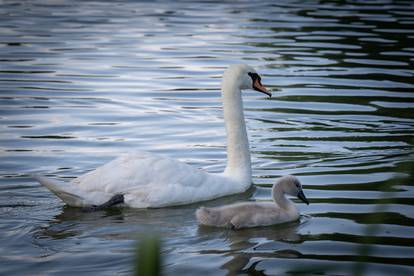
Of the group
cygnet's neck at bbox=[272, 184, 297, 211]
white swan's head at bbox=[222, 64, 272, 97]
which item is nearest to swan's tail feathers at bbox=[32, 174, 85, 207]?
cygnet's neck at bbox=[272, 184, 297, 211]

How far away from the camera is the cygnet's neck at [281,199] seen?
659cm

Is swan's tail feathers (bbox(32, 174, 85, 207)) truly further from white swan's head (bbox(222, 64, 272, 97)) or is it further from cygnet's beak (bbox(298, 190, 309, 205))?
white swan's head (bbox(222, 64, 272, 97))

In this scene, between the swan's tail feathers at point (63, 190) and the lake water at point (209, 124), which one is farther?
the swan's tail feathers at point (63, 190)

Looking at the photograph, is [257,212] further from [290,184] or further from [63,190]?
[63,190]

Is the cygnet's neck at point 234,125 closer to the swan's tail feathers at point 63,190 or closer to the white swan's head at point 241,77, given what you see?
the white swan's head at point 241,77

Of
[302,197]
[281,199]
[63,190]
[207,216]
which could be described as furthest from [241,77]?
[63,190]

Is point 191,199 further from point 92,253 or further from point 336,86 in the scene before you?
point 336,86

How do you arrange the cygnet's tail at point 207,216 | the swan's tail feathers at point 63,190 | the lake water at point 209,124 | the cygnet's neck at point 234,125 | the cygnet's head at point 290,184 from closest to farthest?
the lake water at point 209,124, the cygnet's tail at point 207,216, the swan's tail feathers at point 63,190, the cygnet's head at point 290,184, the cygnet's neck at point 234,125

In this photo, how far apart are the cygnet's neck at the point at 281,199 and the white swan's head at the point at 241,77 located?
67.2 inches

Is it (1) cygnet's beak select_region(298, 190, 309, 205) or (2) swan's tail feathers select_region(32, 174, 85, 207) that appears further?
(1) cygnet's beak select_region(298, 190, 309, 205)

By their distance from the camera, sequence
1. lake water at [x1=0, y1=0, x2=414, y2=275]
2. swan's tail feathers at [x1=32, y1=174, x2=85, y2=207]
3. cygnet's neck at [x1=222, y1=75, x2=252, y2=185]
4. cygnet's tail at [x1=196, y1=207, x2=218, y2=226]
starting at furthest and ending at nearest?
cygnet's neck at [x1=222, y1=75, x2=252, y2=185] → swan's tail feathers at [x1=32, y1=174, x2=85, y2=207] → cygnet's tail at [x1=196, y1=207, x2=218, y2=226] → lake water at [x1=0, y1=0, x2=414, y2=275]

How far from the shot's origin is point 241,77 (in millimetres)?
8078

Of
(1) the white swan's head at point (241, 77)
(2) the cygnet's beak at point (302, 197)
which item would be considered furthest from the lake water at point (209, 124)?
(1) the white swan's head at point (241, 77)

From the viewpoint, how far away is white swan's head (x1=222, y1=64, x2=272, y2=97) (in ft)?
26.3
